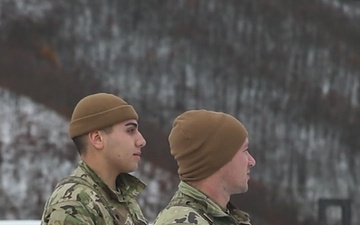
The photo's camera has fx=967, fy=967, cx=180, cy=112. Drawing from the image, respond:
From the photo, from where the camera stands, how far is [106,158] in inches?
141

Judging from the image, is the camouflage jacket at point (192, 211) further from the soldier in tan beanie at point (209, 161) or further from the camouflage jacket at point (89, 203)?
the camouflage jacket at point (89, 203)

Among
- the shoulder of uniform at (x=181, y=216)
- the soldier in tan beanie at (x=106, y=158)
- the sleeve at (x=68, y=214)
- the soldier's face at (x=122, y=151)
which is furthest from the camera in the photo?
the soldier's face at (x=122, y=151)

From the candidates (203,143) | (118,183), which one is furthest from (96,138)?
(203,143)

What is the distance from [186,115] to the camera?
288cm

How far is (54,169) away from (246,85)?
123 inches

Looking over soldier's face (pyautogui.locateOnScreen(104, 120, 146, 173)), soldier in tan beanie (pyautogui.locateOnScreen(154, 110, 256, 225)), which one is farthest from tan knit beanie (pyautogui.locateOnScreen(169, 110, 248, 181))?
soldier's face (pyautogui.locateOnScreen(104, 120, 146, 173))

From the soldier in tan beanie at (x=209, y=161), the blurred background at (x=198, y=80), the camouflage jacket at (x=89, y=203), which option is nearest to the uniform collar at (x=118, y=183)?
the camouflage jacket at (x=89, y=203)

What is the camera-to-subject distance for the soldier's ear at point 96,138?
360cm

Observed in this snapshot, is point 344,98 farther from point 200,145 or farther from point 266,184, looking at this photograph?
point 200,145

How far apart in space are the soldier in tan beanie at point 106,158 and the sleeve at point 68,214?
0.19 ft

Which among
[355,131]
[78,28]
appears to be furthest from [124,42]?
[355,131]

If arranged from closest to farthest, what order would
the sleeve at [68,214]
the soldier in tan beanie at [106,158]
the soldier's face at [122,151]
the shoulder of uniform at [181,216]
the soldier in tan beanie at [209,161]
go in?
the shoulder of uniform at [181,216], the soldier in tan beanie at [209,161], the sleeve at [68,214], the soldier in tan beanie at [106,158], the soldier's face at [122,151]

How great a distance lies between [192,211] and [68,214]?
0.73 meters

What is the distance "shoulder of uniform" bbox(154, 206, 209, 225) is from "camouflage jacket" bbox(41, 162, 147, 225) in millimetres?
651
